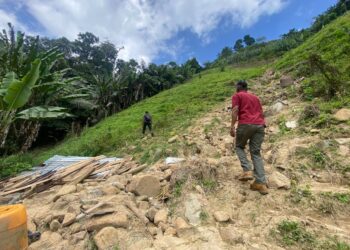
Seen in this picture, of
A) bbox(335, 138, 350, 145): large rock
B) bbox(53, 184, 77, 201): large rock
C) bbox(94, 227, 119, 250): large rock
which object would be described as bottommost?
bbox(94, 227, 119, 250): large rock

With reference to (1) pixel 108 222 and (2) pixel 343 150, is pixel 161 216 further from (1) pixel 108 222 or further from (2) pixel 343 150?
(2) pixel 343 150

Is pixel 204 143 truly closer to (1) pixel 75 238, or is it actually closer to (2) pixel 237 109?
(2) pixel 237 109

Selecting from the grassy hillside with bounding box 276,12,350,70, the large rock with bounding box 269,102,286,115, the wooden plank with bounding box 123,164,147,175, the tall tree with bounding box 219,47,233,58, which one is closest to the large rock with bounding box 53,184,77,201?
the wooden plank with bounding box 123,164,147,175

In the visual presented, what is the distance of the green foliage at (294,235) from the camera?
2723 millimetres

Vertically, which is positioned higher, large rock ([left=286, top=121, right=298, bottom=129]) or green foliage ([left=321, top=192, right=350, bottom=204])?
large rock ([left=286, top=121, right=298, bottom=129])

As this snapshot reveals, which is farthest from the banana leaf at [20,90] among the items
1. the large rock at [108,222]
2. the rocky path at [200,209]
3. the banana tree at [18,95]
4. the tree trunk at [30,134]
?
the tree trunk at [30,134]

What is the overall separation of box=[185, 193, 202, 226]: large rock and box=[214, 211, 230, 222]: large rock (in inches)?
8.3

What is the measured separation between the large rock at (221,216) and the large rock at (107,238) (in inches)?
45.6

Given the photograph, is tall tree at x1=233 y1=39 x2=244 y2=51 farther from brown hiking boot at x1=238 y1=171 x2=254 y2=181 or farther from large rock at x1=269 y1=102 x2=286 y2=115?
brown hiking boot at x1=238 y1=171 x2=254 y2=181

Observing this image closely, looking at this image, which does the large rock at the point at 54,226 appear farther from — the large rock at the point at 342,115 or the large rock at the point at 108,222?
the large rock at the point at 342,115

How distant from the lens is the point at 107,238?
303 cm

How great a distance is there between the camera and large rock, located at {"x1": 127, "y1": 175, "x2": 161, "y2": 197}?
13.4 ft

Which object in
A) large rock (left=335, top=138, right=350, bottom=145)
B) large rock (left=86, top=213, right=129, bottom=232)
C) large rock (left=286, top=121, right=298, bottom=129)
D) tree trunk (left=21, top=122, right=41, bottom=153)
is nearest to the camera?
large rock (left=86, top=213, right=129, bottom=232)

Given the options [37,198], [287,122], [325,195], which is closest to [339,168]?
[325,195]
